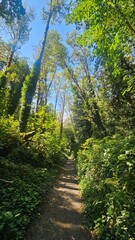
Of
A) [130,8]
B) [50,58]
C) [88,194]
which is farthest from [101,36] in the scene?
[50,58]

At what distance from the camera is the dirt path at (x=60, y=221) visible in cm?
467

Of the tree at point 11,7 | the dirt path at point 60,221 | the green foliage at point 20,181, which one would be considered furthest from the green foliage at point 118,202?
the tree at point 11,7

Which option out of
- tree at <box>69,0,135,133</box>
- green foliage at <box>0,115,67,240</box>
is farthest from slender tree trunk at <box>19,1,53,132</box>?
tree at <box>69,0,135,133</box>

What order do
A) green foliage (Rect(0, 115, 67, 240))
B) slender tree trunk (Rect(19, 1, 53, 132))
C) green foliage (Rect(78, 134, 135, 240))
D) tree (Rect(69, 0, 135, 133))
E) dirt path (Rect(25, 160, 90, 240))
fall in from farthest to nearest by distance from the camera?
1. slender tree trunk (Rect(19, 1, 53, 132))
2. tree (Rect(69, 0, 135, 133))
3. dirt path (Rect(25, 160, 90, 240))
4. green foliage (Rect(0, 115, 67, 240))
5. green foliage (Rect(78, 134, 135, 240))

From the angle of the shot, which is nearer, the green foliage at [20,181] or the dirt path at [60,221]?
the green foliage at [20,181]

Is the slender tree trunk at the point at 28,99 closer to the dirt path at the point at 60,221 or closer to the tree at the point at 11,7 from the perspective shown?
the dirt path at the point at 60,221

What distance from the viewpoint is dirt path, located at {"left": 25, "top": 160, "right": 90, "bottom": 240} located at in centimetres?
467

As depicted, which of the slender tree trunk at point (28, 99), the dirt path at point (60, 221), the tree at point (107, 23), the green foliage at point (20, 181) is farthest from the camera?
the slender tree trunk at point (28, 99)

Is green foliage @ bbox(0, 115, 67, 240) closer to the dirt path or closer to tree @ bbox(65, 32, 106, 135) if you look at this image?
the dirt path

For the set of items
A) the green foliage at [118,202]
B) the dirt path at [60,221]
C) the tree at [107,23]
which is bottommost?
the dirt path at [60,221]

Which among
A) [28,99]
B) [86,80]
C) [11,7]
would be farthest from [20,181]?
[86,80]

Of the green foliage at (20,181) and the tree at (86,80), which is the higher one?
the tree at (86,80)

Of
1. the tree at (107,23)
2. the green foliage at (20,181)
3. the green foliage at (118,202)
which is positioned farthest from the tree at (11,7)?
the green foliage at (118,202)

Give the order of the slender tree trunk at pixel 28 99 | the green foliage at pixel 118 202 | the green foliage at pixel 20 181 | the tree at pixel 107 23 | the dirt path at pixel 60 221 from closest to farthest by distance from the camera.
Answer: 1. the green foliage at pixel 118 202
2. the green foliage at pixel 20 181
3. the dirt path at pixel 60 221
4. the tree at pixel 107 23
5. the slender tree trunk at pixel 28 99
